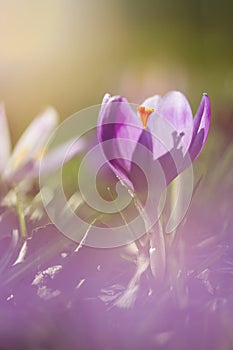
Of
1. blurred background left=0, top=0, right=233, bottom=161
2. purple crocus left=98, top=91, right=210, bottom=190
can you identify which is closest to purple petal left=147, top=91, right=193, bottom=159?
purple crocus left=98, top=91, right=210, bottom=190

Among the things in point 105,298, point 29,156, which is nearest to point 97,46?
point 29,156

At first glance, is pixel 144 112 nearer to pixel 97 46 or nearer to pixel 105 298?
pixel 105 298

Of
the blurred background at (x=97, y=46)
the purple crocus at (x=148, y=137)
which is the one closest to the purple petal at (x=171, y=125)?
the purple crocus at (x=148, y=137)

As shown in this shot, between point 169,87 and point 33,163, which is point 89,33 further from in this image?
point 33,163

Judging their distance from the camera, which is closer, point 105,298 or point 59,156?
point 105,298

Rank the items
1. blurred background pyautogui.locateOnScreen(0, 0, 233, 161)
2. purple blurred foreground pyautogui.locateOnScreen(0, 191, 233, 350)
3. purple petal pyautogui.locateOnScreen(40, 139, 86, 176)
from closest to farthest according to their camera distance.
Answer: purple blurred foreground pyautogui.locateOnScreen(0, 191, 233, 350) → purple petal pyautogui.locateOnScreen(40, 139, 86, 176) → blurred background pyautogui.locateOnScreen(0, 0, 233, 161)

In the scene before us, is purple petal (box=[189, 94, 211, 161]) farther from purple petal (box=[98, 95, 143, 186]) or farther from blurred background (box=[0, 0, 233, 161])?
blurred background (box=[0, 0, 233, 161])

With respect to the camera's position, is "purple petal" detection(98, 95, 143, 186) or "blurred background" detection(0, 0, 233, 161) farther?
"blurred background" detection(0, 0, 233, 161)

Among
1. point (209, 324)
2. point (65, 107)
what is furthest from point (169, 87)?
point (209, 324)
